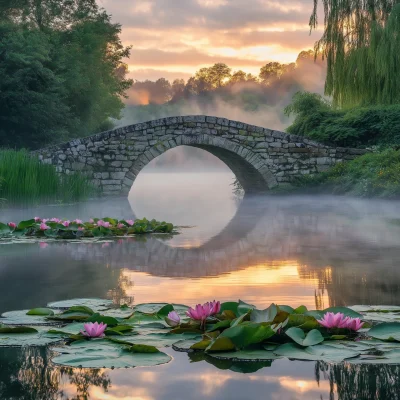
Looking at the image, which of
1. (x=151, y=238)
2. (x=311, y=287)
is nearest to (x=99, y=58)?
(x=151, y=238)

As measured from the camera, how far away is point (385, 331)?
3592 mm

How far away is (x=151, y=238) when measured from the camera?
9.19 m

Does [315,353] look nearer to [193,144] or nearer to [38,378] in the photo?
[38,378]

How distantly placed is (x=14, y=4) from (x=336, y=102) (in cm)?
1310

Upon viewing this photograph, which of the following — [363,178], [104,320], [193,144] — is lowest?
[104,320]

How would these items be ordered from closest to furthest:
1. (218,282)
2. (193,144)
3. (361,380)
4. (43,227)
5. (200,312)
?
1. (361,380)
2. (200,312)
3. (218,282)
4. (43,227)
5. (193,144)

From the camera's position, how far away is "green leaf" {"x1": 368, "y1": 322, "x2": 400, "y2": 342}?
11.6ft

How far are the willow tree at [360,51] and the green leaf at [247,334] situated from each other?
16.4m

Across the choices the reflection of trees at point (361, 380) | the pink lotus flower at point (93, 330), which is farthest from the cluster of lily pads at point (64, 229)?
the reflection of trees at point (361, 380)

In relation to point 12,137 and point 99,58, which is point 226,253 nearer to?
point 12,137

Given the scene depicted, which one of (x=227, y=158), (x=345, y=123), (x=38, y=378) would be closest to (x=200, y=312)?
(x=38, y=378)

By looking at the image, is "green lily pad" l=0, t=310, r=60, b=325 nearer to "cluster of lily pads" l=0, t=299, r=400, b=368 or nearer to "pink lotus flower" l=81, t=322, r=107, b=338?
"cluster of lily pads" l=0, t=299, r=400, b=368

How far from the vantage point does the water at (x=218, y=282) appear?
117 inches

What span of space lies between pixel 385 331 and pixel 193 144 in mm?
19180
